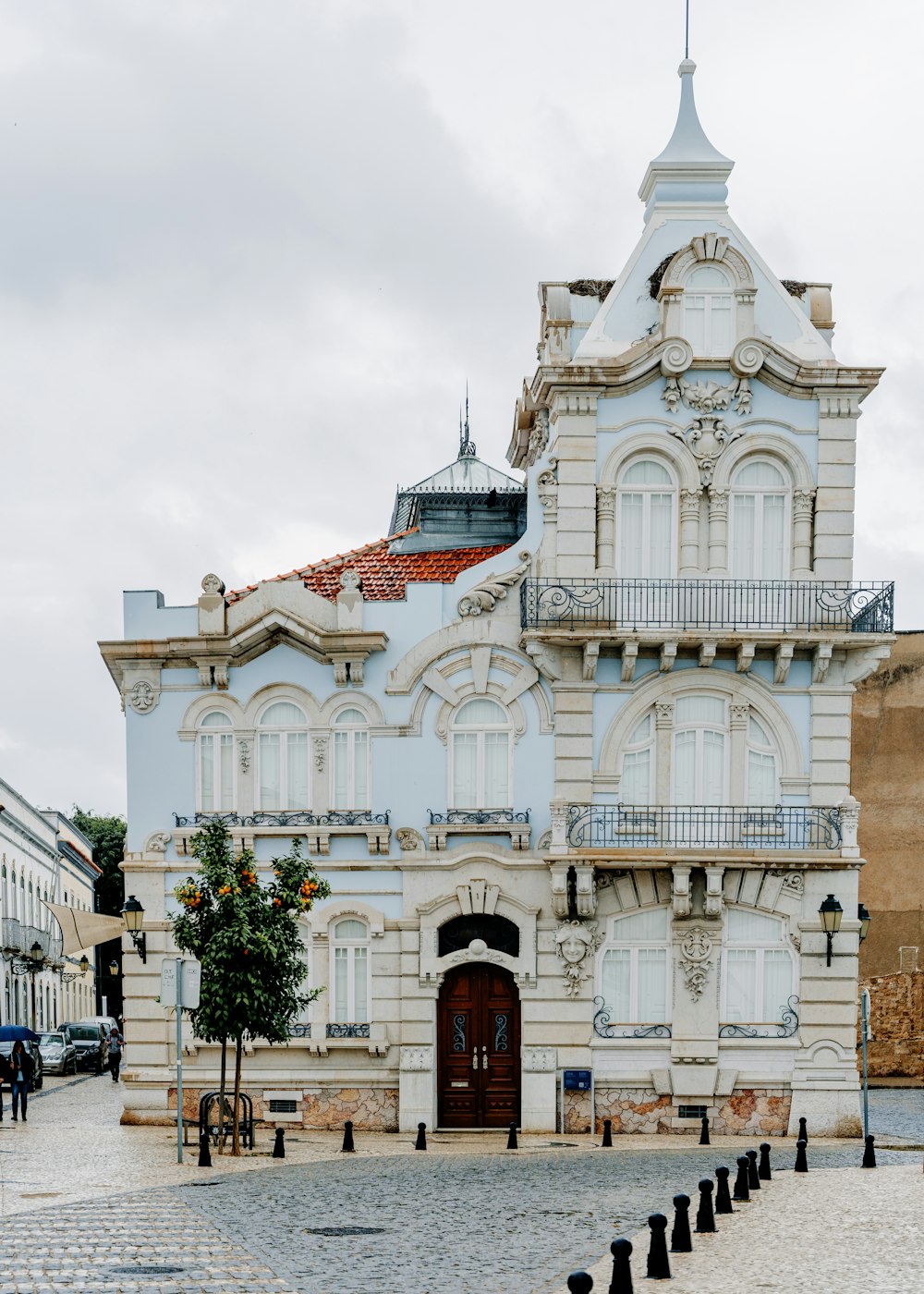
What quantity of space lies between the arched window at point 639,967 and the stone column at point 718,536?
214 inches

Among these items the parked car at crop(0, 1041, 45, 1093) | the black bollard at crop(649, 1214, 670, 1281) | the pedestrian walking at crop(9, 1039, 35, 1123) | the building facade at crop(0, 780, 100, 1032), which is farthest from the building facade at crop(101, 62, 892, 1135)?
the building facade at crop(0, 780, 100, 1032)

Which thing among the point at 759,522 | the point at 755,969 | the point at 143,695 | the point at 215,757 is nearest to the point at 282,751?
the point at 215,757

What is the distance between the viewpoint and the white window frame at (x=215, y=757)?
32469mm

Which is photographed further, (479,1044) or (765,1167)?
(479,1044)

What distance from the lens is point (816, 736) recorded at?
31.9m

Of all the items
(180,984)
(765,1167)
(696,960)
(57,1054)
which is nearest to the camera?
(765,1167)

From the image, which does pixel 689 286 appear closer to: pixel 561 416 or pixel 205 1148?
pixel 561 416

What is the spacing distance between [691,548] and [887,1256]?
16.1 meters

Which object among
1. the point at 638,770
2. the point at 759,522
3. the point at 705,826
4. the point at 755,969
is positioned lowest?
the point at 755,969

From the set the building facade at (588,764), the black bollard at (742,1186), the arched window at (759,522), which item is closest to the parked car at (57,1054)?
the building facade at (588,764)

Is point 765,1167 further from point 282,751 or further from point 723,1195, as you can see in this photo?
point 282,751

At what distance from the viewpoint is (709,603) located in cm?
3191

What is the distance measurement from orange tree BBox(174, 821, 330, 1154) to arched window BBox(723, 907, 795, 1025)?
22.4ft

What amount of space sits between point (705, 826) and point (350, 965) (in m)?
6.01
